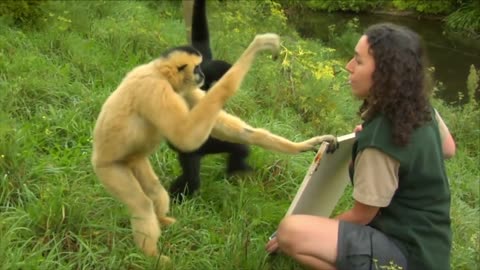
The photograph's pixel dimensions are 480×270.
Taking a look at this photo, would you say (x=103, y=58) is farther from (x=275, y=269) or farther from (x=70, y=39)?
(x=275, y=269)

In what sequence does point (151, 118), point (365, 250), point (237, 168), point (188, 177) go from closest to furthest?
point (365, 250), point (151, 118), point (188, 177), point (237, 168)

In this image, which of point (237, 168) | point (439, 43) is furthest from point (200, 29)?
point (439, 43)

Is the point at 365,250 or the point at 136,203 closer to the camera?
the point at 365,250

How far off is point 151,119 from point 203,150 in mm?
1183

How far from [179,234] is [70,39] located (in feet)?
13.1

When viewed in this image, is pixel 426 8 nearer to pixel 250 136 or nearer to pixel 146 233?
pixel 250 136

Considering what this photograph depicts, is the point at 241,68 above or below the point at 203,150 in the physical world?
above

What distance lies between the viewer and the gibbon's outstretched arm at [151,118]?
3.42 meters

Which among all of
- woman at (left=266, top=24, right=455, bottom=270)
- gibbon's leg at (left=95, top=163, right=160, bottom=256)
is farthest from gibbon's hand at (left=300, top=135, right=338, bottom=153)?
gibbon's leg at (left=95, top=163, right=160, bottom=256)

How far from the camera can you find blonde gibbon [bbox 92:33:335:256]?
3422 mm

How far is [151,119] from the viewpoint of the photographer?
3498mm

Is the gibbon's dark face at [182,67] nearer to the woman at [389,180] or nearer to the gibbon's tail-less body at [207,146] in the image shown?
the gibbon's tail-less body at [207,146]

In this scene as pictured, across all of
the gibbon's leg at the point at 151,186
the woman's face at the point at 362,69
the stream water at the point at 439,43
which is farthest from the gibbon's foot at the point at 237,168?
the stream water at the point at 439,43

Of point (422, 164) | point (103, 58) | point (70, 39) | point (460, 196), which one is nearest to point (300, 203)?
point (422, 164)
